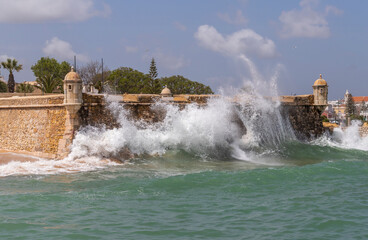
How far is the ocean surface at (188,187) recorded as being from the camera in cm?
840

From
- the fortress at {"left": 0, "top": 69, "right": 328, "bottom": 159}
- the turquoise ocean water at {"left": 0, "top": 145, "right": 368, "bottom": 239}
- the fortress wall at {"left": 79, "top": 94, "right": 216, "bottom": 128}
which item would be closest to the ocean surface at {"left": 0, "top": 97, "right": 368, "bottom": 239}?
the turquoise ocean water at {"left": 0, "top": 145, "right": 368, "bottom": 239}

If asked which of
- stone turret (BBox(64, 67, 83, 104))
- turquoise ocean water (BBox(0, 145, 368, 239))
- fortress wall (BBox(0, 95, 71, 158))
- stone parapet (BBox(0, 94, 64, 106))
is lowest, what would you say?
turquoise ocean water (BBox(0, 145, 368, 239))

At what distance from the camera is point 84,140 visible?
1720 centimetres

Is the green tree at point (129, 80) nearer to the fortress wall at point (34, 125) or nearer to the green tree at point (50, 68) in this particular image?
the green tree at point (50, 68)

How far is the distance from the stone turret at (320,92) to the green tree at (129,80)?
22400 mm

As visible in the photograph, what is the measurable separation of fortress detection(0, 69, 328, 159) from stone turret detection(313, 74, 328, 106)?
24.6ft

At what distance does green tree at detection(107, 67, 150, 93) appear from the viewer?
145ft

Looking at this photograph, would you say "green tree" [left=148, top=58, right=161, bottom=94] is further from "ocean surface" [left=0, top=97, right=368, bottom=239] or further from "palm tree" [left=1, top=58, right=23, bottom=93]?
"ocean surface" [left=0, top=97, right=368, bottom=239]

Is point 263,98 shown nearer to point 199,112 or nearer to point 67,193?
point 199,112

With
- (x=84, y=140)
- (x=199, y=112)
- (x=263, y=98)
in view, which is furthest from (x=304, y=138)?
(x=84, y=140)

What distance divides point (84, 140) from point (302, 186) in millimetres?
8428

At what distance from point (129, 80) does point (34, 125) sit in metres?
26.7

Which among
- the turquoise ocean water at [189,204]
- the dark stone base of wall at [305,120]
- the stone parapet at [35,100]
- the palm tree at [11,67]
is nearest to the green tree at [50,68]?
the palm tree at [11,67]

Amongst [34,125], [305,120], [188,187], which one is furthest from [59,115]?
[305,120]
